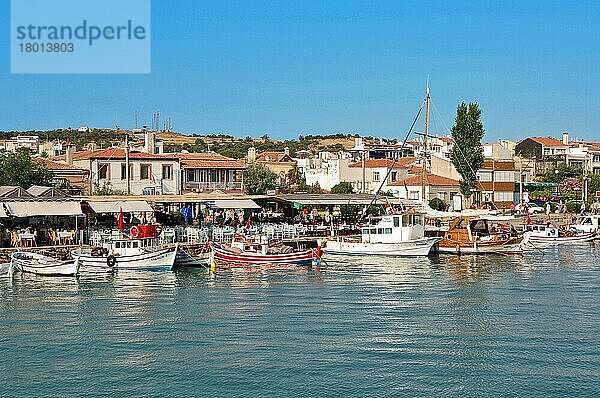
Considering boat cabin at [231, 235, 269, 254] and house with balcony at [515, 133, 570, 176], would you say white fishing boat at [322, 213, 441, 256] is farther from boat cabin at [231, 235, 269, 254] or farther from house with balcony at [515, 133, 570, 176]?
house with balcony at [515, 133, 570, 176]

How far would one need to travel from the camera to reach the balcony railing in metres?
64.9

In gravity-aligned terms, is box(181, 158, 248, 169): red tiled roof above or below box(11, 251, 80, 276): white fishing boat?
above

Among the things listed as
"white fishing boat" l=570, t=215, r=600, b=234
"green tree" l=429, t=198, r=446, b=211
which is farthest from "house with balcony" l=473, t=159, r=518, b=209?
"white fishing boat" l=570, t=215, r=600, b=234

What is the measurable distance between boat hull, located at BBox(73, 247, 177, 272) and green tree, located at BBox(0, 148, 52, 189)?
61.0 ft

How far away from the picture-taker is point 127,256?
1527 inches

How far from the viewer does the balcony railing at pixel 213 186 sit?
64938 mm

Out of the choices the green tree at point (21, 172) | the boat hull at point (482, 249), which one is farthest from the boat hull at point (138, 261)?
the green tree at point (21, 172)

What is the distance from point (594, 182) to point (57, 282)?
229ft

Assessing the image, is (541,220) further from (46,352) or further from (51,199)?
(46,352)

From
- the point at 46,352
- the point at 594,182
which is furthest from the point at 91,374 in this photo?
the point at 594,182

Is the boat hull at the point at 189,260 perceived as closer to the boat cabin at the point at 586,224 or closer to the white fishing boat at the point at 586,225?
the white fishing boat at the point at 586,225

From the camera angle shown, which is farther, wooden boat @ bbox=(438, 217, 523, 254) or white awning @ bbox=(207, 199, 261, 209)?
wooden boat @ bbox=(438, 217, 523, 254)

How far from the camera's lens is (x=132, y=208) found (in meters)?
45.4

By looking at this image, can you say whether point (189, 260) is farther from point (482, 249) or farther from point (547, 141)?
point (547, 141)
